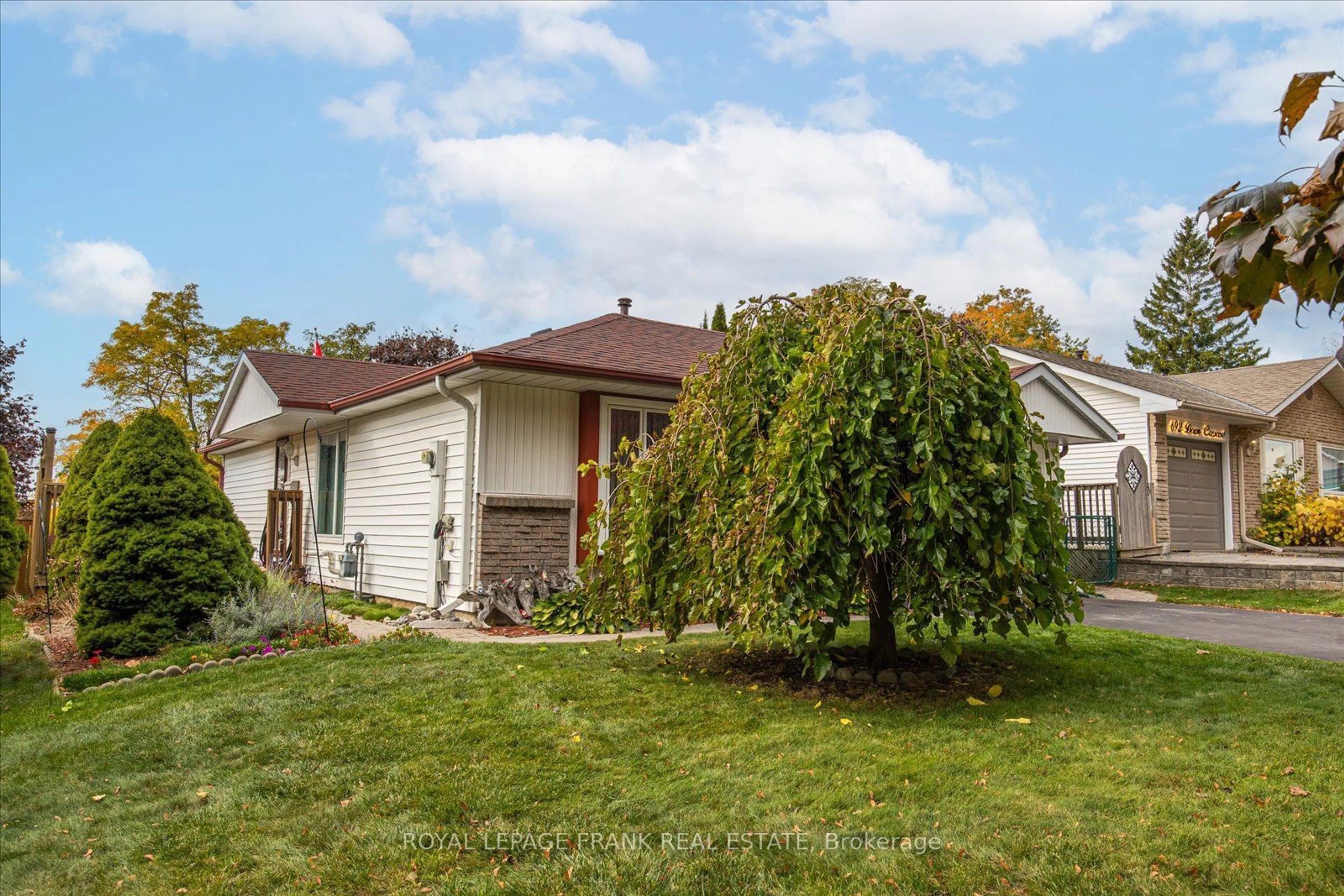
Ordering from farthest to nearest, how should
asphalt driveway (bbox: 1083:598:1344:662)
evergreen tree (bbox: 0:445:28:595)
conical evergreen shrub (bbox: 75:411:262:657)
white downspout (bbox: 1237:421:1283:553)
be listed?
1. white downspout (bbox: 1237:421:1283:553)
2. evergreen tree (bbox: 0:445:28:595)
3. conical evergreen shrub (bbox: 75:411:262:657)
4. asphalt driveway (bbox: 1083:598:1344:662)

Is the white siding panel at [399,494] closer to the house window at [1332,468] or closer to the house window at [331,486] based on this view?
the house window at [331,486]

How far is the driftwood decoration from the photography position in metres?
8.82

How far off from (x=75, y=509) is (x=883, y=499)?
11254mm

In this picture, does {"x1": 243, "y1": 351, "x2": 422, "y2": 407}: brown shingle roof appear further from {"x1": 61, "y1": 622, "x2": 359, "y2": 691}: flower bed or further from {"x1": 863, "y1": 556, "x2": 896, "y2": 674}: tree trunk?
{"x1": 863, "y1": 556, "x2": 896, "y2": 674}: tree trunk

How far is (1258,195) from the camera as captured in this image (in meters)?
1.95

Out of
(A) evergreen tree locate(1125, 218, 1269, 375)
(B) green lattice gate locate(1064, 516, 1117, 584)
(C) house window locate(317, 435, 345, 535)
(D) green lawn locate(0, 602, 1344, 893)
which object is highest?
(A) evergreen tree locate(1125, 218, 1269, 375)

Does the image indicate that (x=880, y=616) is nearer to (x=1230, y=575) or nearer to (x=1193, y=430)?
(x=1230, y=575)

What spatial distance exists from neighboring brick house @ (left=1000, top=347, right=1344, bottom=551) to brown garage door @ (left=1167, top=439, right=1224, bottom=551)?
22 mm

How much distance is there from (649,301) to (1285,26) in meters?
38.0

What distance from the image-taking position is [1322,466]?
63.6 ft

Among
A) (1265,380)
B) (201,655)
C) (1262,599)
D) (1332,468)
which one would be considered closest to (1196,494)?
(1265,380)

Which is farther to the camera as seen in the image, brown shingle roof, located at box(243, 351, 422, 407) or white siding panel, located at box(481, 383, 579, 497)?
brown shingle roof, located at box(243, 351, 422, 407)

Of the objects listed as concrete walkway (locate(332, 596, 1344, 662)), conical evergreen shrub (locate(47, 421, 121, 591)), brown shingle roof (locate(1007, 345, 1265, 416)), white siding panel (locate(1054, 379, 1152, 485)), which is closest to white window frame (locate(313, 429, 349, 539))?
conical evergreen shrub (locate(47, 421, 121, 591))

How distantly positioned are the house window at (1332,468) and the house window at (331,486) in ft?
67.0
